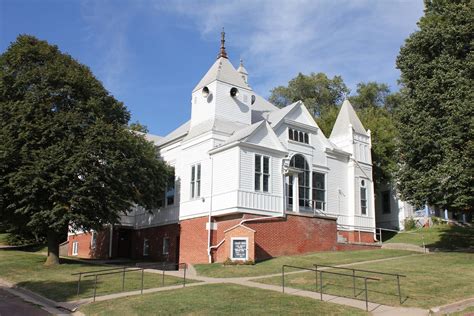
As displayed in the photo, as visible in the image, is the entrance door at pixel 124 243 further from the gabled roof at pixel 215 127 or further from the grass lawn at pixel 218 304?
the grass lawn at pixel 218 304

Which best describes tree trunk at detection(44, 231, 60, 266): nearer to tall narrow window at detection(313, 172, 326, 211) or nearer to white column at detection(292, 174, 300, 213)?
white column at detection(292, 174, 300, 213)

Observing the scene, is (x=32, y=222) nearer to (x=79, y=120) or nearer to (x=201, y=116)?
(x=79, y=120)

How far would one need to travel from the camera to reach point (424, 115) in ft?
78.7

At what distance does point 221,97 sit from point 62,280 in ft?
46.2

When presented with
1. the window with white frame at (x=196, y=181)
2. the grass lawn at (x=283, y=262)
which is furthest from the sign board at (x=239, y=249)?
the window with white frame at (x=196, y=181)

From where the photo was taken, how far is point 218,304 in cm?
1423

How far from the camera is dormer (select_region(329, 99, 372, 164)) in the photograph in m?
33.0

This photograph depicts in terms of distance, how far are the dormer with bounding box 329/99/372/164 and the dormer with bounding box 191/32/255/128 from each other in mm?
6763

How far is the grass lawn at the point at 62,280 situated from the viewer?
18425 mm

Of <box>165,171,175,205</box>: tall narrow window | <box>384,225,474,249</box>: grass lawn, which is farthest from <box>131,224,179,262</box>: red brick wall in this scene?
<box>384,225,474,249</box>: grass lawn

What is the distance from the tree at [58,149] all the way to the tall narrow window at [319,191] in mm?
9618

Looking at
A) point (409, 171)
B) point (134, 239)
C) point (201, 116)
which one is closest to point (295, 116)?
point (201, 116)

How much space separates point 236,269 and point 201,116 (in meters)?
11.9

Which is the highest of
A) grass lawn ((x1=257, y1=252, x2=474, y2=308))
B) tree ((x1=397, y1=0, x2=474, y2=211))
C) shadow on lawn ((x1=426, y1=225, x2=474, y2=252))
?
tree ((x1=397, y1=0, x2=474, y2=211))
